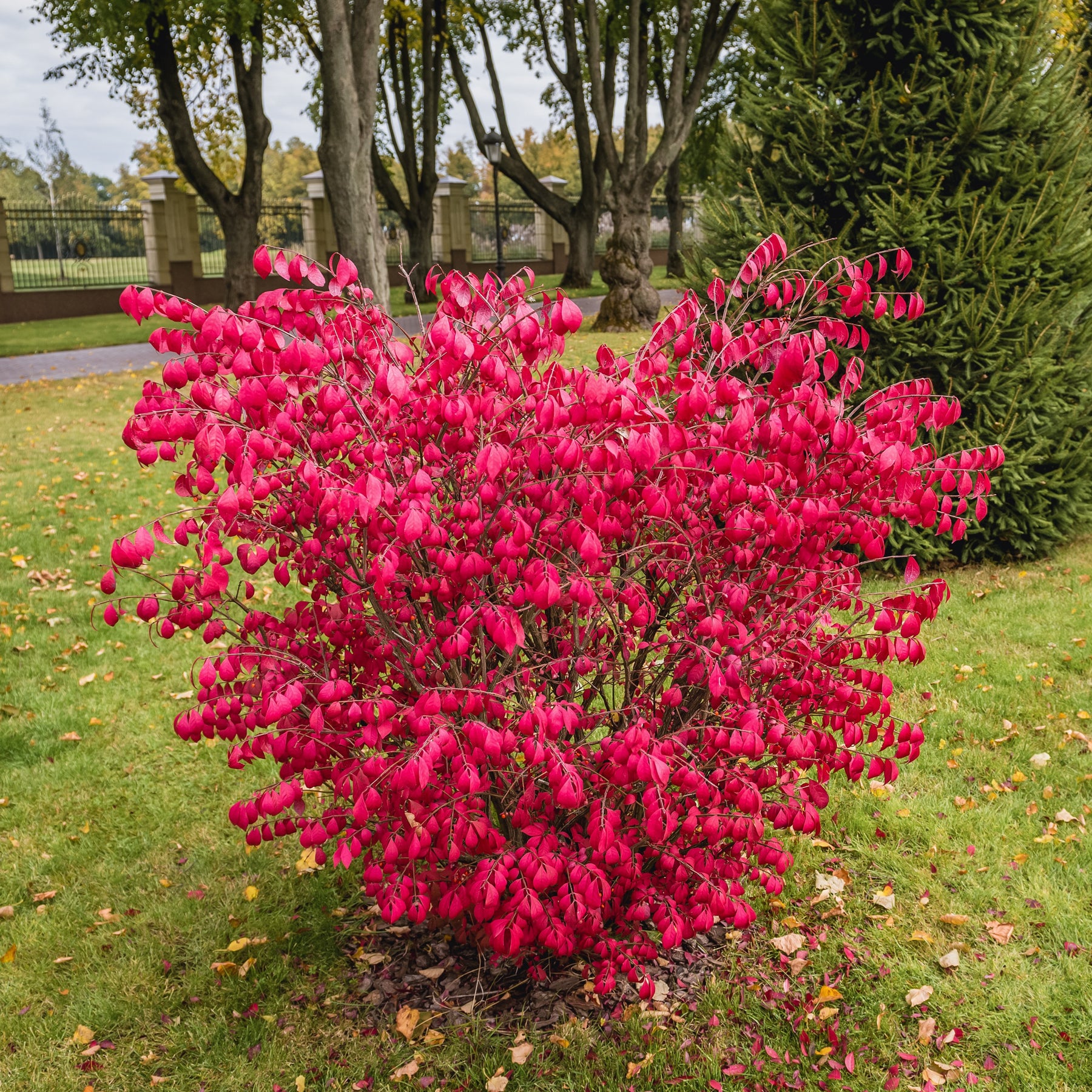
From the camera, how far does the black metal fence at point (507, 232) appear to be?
119 feet

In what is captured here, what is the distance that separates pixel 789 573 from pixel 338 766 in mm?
1507

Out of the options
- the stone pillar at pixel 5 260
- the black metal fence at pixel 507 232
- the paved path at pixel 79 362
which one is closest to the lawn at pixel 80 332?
the paved path at pixel 79 362

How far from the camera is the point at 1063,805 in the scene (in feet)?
14.0

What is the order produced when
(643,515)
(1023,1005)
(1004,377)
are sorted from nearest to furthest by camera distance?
(643,515) → (1023,1005) → (1004,377)

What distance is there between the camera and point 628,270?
17391 millimetres

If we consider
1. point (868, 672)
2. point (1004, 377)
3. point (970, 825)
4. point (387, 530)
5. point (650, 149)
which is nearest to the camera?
point (387, 530)

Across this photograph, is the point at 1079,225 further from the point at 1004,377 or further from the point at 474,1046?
the point at 474,1046

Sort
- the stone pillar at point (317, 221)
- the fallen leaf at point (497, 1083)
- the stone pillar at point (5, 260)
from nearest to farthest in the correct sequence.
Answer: the fallen leaf at point (497, 1083) < the stone pillar at point (5, 260) < the stone pillar at point (317, 221)

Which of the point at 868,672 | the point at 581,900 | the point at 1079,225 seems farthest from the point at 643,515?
the point at 1079,225

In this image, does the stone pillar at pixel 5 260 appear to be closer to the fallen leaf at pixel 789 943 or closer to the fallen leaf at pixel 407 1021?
the fallen leaf at pixel 407 1021

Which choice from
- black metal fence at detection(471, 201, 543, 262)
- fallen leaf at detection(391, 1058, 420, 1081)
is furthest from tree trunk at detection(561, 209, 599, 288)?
fallen leaf at detection(391, 1058, 420, 1081)

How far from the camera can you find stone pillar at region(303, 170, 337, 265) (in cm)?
3206

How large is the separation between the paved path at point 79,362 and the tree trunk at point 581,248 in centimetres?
623

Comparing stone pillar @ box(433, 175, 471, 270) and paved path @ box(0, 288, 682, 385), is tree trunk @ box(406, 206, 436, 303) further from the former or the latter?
stone pillar @ box(433, 175, 471, 270)
